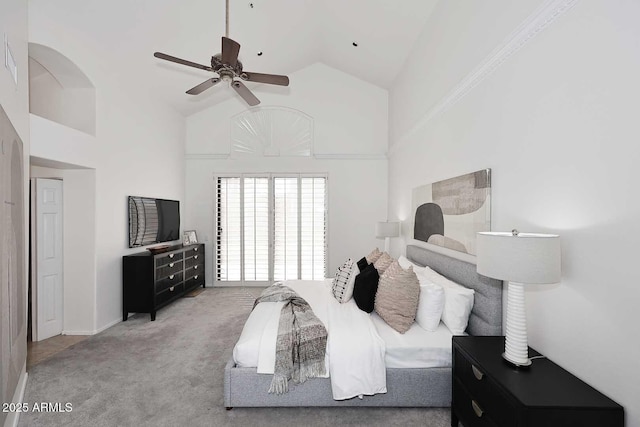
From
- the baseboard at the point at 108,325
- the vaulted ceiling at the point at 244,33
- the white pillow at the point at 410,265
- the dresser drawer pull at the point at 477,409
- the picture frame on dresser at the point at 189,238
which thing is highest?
the vaulted ceiling at the point at 244,33

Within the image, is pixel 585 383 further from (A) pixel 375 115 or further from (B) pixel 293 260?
(A) pixel 375 115

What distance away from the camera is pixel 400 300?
2.44m

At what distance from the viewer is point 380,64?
4.92m

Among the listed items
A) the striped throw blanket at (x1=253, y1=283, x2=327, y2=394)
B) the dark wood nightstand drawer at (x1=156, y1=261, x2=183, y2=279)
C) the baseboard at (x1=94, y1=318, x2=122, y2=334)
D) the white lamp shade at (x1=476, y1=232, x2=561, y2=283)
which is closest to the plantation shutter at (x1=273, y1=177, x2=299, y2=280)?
the dark wood nightstand drawer at (x1=156, y1=261, x2=183, y2=279)

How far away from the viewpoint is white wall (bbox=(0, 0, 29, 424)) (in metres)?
1.89

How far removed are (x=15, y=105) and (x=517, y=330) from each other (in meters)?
3.85

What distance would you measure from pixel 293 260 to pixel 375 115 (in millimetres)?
3380

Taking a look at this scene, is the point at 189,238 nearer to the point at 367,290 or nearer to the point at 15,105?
the point at 15,105

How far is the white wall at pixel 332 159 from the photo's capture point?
5.88 meters

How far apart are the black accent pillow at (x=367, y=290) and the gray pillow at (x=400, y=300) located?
3.9 inches

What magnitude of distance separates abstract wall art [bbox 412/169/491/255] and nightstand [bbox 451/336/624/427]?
36.8 inches

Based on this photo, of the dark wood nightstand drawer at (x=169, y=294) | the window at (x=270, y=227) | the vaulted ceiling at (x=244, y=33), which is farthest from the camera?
the window at (x=270, y=227)

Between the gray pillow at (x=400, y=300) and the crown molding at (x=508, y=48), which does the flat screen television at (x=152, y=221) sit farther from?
the crown molding at (x=508, y=48)

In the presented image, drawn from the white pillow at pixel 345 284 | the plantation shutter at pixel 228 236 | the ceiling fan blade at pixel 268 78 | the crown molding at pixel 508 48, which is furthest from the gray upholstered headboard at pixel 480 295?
the plantation shutter at pixel 228 236
